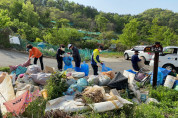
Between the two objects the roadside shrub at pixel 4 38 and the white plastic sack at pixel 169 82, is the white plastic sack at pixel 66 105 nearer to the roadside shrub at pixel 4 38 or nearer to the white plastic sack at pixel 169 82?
the white plastic sack at pixel 169 82

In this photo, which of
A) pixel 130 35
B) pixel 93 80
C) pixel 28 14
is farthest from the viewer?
pixel 28 14

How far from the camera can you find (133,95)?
4473mm

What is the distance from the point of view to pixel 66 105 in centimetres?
333

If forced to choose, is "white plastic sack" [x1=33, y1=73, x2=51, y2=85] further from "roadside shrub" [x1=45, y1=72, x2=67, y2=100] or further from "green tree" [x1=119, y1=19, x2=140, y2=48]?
"green tree" [x1=119, y1=19, x2=140, y2=48]

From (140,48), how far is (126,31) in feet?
22.0

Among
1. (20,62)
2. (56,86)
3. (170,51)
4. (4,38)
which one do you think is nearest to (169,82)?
(56,86)

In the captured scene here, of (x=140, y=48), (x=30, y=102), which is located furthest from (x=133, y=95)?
(x=140, y=48)

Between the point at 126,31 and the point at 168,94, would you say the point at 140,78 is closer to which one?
the point at 168,94

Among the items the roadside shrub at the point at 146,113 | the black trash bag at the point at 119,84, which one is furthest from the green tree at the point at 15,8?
the roadside shrub at the point at 146,113

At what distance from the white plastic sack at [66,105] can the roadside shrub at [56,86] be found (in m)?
0.30

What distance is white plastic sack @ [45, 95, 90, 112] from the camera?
3174mm

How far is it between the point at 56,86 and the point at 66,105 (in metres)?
0.76

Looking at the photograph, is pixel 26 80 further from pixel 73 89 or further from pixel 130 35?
pixel 130 35

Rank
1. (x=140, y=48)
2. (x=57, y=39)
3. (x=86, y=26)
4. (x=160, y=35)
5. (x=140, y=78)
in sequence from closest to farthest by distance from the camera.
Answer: (x=140, y=78) < (x=140, y=48) < (x=57, y=39) < (x=160, y=35) < (x=86, y=26)
